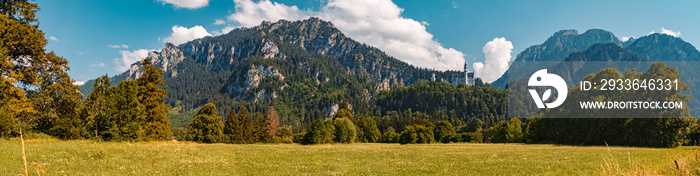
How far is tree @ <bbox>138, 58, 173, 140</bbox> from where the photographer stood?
50.0 meters

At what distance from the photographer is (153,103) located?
5081 centimetres

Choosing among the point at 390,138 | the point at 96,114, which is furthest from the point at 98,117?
the point at 390,138

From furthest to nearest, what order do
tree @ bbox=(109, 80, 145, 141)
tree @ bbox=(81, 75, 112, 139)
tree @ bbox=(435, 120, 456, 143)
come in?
1. tree @ bbox=(435, 120, 456, 143)
2. tree @ bbox=(109, 80, 145, 141)
3. tree @ bbox=(81, 75, 112, 139)

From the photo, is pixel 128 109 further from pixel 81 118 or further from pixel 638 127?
pixel 638 127

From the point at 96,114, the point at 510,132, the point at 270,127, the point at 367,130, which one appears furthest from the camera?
the point at 367,130

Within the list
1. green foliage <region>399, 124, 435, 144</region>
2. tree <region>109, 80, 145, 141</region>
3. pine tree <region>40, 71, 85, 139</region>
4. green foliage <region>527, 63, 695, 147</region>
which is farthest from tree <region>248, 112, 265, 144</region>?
green foliage <region>527, 63, 695, 147</region>

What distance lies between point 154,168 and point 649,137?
7001 cm

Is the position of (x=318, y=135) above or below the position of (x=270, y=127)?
below

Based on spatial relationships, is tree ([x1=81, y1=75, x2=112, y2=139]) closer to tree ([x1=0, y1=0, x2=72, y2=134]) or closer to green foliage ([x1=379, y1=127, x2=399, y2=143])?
tree ([x1=0, y1=0, x2=72, y2=134])

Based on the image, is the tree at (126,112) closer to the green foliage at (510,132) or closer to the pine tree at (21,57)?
the pine tree at (21,57)

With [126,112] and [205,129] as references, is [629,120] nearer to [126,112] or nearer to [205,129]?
[126,112]

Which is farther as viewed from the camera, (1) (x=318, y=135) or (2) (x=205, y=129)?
(1) (x=318, y=135)

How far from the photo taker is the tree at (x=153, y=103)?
49969 millimetres

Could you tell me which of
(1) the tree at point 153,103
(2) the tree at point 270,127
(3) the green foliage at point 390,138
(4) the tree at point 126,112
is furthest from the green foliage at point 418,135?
(4) the tree at point 126,112
